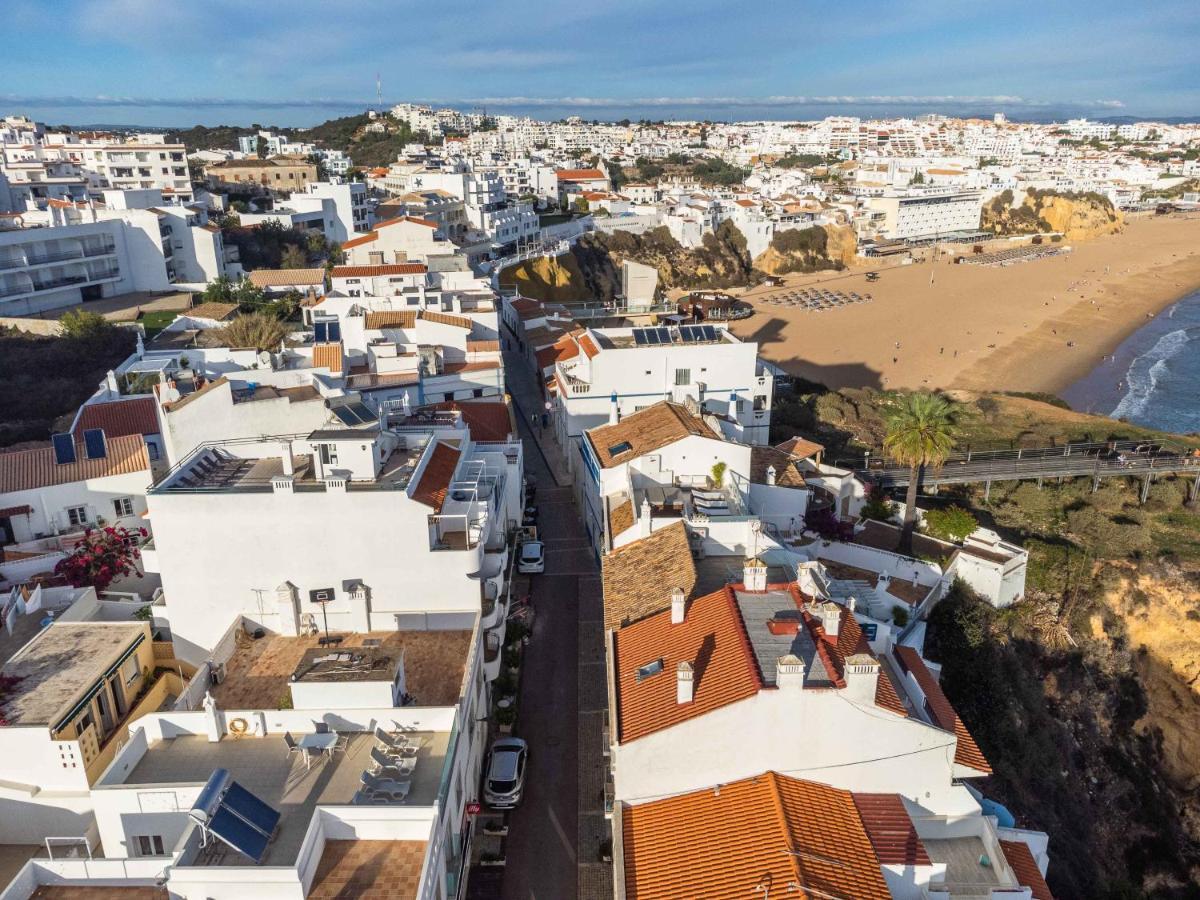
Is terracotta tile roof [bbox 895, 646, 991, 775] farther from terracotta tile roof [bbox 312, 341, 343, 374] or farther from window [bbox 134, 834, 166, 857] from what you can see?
terracotta tile roof [bbox 312, 341, 343, 374]

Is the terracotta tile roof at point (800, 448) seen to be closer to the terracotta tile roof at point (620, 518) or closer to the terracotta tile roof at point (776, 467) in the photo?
the terracotta tile roof at point (776, 467)

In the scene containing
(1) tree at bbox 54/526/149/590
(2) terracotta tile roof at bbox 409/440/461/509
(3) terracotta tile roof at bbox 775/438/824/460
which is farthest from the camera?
(3) terracotta tile roof at bbox 775/438/824/460

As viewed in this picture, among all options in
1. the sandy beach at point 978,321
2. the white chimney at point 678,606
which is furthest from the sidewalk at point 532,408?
the sandy beach at point 978,321

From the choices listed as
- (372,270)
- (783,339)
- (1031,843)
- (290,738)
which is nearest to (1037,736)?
(1031,843)

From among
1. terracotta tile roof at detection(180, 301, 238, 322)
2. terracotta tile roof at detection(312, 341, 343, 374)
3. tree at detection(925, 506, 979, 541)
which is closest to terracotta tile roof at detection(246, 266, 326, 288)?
terracotta tile roof at detection(180, 301, 238, 322)

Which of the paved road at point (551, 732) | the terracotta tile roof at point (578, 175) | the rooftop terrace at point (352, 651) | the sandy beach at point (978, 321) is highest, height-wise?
the terracotta tile roof at point (578, 175)

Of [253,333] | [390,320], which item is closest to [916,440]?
[390,320]
